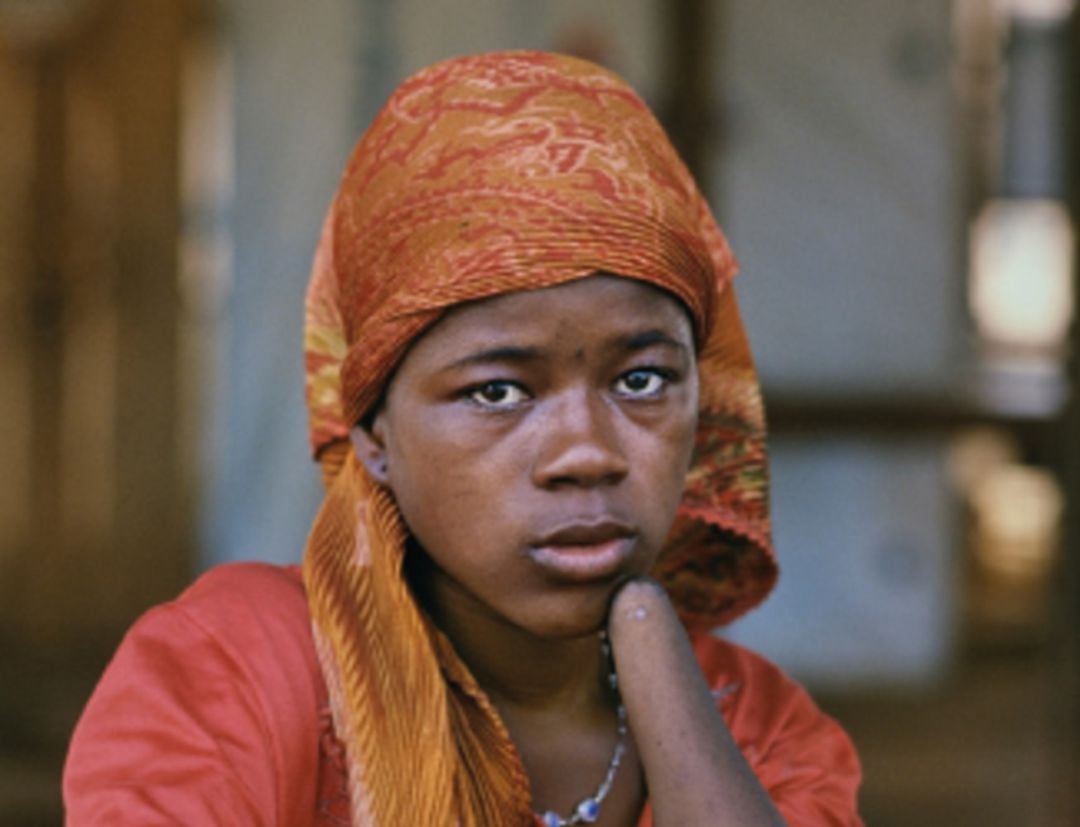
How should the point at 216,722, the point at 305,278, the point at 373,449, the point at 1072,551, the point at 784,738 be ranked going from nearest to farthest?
the point at 216,722, the point at 373,449, the point at 784,738, the point at 1072,551, the point at 305,278

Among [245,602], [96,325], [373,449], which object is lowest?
[96,325]

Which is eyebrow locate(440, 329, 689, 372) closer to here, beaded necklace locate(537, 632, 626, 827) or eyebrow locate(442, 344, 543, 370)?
eyebrow locate(442, 344, 543, 370)

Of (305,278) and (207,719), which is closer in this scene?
(207,719)

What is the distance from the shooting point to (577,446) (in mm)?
1753

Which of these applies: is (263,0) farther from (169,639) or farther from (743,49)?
(169,639)

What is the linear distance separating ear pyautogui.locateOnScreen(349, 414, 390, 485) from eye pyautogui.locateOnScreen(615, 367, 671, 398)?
0.28 m

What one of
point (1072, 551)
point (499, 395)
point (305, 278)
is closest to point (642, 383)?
point (499, 395)

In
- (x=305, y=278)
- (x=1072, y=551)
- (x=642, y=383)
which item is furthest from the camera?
(x=305, y=278)

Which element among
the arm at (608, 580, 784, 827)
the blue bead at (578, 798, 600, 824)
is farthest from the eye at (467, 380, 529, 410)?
the blue bead at (578, 798, 600, 824)

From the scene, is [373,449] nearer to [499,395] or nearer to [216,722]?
[499,395]

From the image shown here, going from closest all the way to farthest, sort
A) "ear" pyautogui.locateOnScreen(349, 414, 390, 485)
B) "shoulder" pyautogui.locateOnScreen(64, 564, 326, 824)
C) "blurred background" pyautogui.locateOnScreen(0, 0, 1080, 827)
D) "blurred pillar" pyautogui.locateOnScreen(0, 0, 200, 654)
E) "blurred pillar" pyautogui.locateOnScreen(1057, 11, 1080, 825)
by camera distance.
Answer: "shoulder" pyautogui.locateOnScreen(64, 564, 326, 824) → "ear" pyautogui.locateOnScreen(349, 414, 390, 485) → "blurred pillar" pyautogui.locateOnScreen(1057, 11, 1080, 825) → "blurred background" pyautogui.locateOnScreen(0, 0, 1080, 827) → "blurred pillar" pyautogui.locateOnScreen(0, 0, 200, 654)

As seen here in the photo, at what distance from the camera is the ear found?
1.96 metres

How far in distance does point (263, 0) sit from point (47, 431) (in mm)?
1570

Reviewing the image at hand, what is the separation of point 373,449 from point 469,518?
0.21 m
